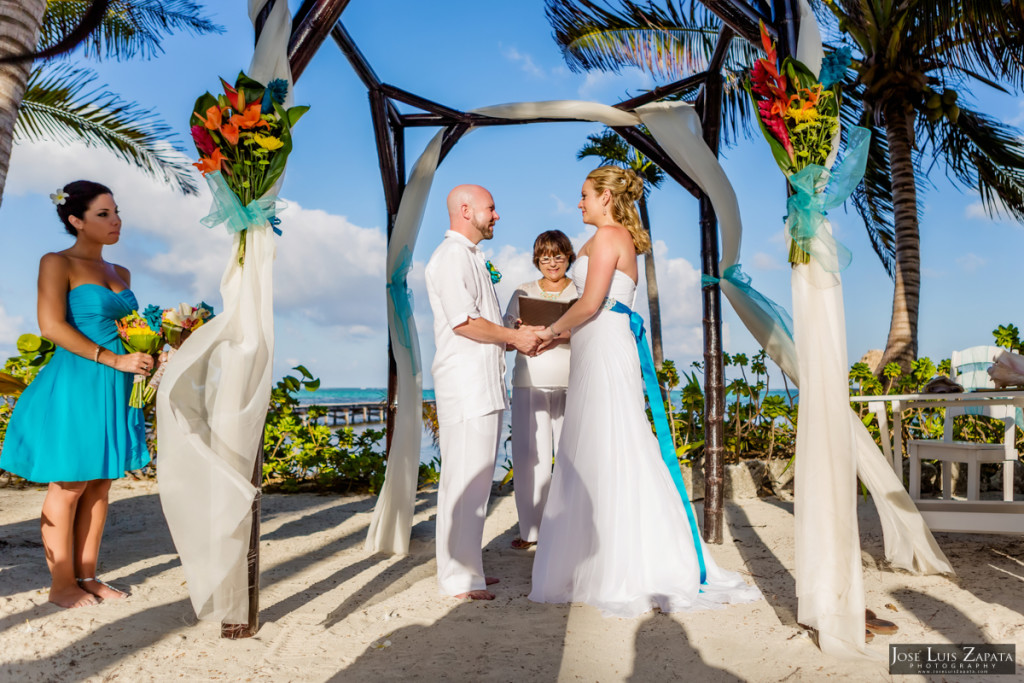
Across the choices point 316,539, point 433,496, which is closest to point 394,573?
point 316,539

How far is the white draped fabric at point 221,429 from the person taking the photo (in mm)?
2904

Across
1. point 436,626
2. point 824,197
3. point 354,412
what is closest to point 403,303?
point 436,626

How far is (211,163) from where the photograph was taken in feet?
9.84

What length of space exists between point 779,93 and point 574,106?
2.22 metres

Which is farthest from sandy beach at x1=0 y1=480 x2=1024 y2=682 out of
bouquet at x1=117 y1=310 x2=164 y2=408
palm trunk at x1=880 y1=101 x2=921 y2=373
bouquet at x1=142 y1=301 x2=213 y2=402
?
palm trunk at x1=880 y1=101 x2=921 y2=373

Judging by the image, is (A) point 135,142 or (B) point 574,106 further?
(A) point 135,142

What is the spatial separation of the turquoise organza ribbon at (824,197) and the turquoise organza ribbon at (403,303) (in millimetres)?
2766

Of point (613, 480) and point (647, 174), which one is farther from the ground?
point (647, 174)

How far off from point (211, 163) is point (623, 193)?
2127 millimetres

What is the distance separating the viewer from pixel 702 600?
3.56 metres

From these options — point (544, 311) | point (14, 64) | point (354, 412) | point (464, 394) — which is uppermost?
point (14, 64)

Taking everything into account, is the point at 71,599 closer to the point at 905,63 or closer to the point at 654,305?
the point at 905,63

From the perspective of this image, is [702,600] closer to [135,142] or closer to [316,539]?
[316,539]

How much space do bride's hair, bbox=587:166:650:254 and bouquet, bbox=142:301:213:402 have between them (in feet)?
7.11
